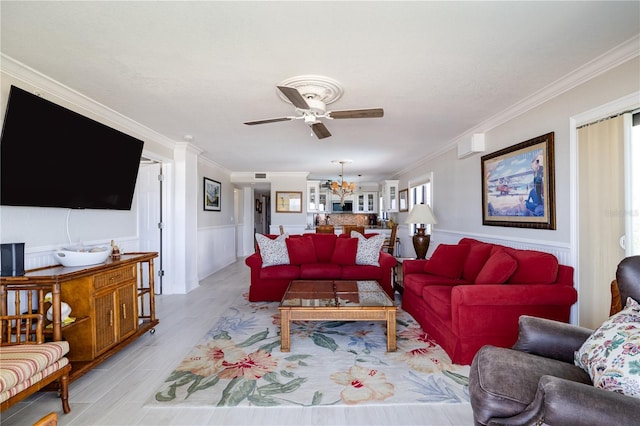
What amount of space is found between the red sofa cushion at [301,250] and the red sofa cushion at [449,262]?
1725 millimetres

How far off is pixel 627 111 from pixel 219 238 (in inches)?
262

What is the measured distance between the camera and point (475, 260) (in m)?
3.30

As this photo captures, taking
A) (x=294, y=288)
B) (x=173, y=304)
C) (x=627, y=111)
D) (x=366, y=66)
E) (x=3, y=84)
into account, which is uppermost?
(x=366, y=66)

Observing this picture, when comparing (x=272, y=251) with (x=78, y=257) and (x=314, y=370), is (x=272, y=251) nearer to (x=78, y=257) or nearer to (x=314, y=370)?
(x=314, y=370)

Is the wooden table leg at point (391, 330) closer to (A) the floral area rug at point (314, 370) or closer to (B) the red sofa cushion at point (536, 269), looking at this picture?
(A) the floral area rug at point (314, 370)

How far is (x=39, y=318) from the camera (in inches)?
75.6

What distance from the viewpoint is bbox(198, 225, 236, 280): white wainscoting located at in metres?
5.97

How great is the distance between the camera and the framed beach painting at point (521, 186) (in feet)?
9.59

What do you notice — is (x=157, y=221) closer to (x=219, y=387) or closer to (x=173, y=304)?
(x=173, y=304)

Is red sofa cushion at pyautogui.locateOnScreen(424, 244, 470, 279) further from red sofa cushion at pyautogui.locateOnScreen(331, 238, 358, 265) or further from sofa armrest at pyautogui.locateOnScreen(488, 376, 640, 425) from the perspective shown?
sofa armrest at pyautogui.locateOnScreen(488, 376, 640, 425)

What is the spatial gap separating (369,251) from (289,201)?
12.7 ft

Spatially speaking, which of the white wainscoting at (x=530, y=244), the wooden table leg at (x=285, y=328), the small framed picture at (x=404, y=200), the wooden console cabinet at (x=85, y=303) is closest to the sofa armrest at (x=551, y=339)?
the white wainscoting at (x=530, y=244)

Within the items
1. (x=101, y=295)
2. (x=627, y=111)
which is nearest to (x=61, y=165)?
(x=101, y=295)

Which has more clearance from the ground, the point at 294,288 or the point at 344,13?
the point at 344,13
